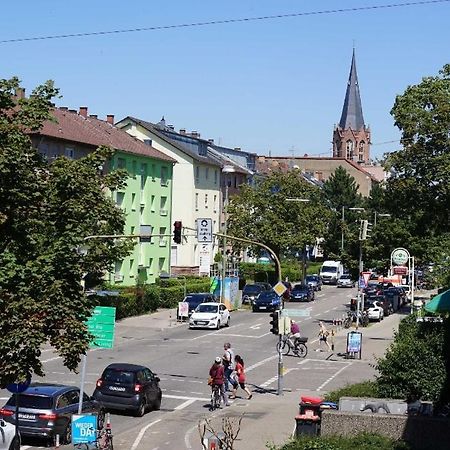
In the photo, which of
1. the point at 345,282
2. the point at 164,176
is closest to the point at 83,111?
the point at 164,176

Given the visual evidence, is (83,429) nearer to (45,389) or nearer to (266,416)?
(45,389)

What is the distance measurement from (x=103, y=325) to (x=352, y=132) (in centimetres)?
17059

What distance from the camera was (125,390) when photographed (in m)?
28.8

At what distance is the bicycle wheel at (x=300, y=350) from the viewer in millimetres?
45906

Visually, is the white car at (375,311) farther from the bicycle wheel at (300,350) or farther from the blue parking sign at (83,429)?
the blue parking sign at (83,429)

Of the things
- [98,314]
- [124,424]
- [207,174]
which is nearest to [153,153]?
[207,174]

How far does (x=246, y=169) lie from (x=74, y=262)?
8982 centimetres

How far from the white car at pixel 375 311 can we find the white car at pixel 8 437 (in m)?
44.9

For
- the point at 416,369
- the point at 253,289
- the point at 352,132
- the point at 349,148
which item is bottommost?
the point at 416,369

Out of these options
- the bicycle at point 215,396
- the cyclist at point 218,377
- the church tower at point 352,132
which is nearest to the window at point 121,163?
the cyclist at point 218,377

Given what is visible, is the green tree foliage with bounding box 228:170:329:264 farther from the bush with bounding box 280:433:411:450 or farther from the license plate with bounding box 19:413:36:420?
the bush with bounding box 280:433:411:450

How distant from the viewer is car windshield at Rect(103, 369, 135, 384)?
95.2ft

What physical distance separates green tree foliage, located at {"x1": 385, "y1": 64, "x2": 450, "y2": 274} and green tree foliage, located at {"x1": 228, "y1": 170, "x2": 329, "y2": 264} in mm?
20301

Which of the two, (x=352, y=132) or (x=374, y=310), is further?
(x=352, y=132)
